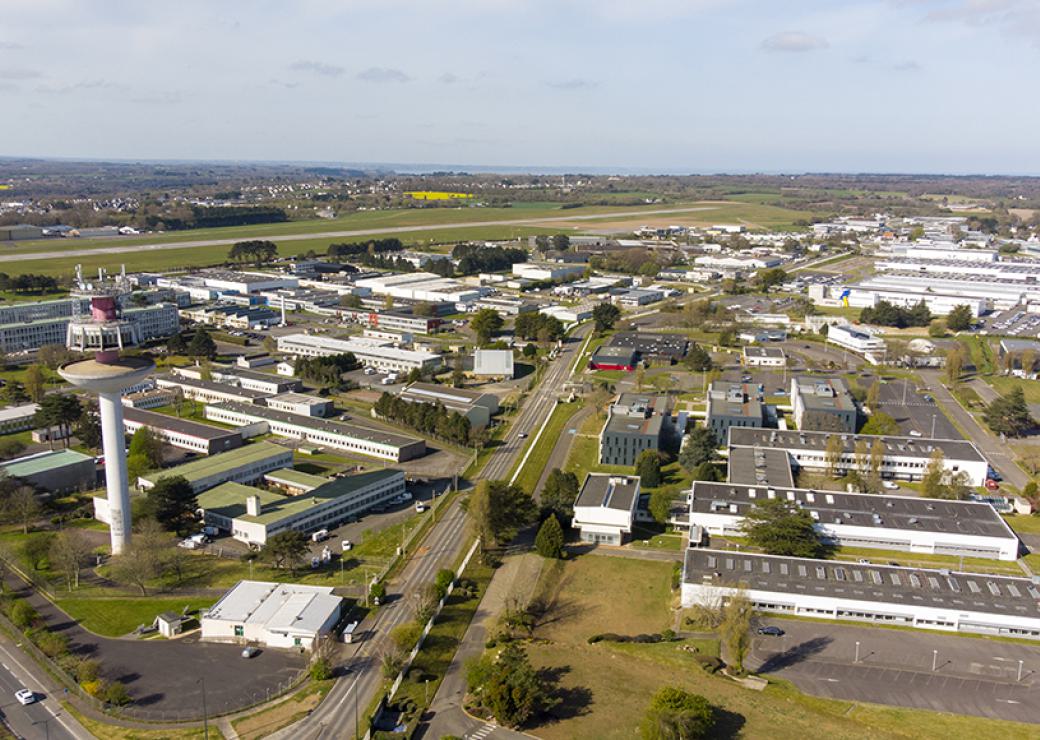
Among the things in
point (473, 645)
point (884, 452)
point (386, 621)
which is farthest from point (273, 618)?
point (884, 452)

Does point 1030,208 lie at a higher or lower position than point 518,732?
higher

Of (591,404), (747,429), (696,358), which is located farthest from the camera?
(696,358)

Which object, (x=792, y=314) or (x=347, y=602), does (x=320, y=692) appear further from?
(x=792, y=314)

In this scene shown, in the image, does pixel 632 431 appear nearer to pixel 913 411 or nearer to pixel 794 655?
pixel 794 655

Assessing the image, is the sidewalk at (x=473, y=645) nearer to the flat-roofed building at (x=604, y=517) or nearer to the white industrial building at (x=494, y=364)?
the flat-roofed building at (x=604, y=517)

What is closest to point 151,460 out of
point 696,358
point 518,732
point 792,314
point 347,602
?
point 347,602

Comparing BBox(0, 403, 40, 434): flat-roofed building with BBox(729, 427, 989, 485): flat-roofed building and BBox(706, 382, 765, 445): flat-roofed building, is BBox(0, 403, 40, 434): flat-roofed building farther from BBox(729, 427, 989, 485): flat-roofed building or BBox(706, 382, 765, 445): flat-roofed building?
BBox(729, 427, 989, 485): flat-roofed building

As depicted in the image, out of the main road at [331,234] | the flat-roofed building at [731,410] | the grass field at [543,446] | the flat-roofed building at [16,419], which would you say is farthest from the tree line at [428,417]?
the main road at [331,234]

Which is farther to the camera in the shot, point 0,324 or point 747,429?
point 0,324
